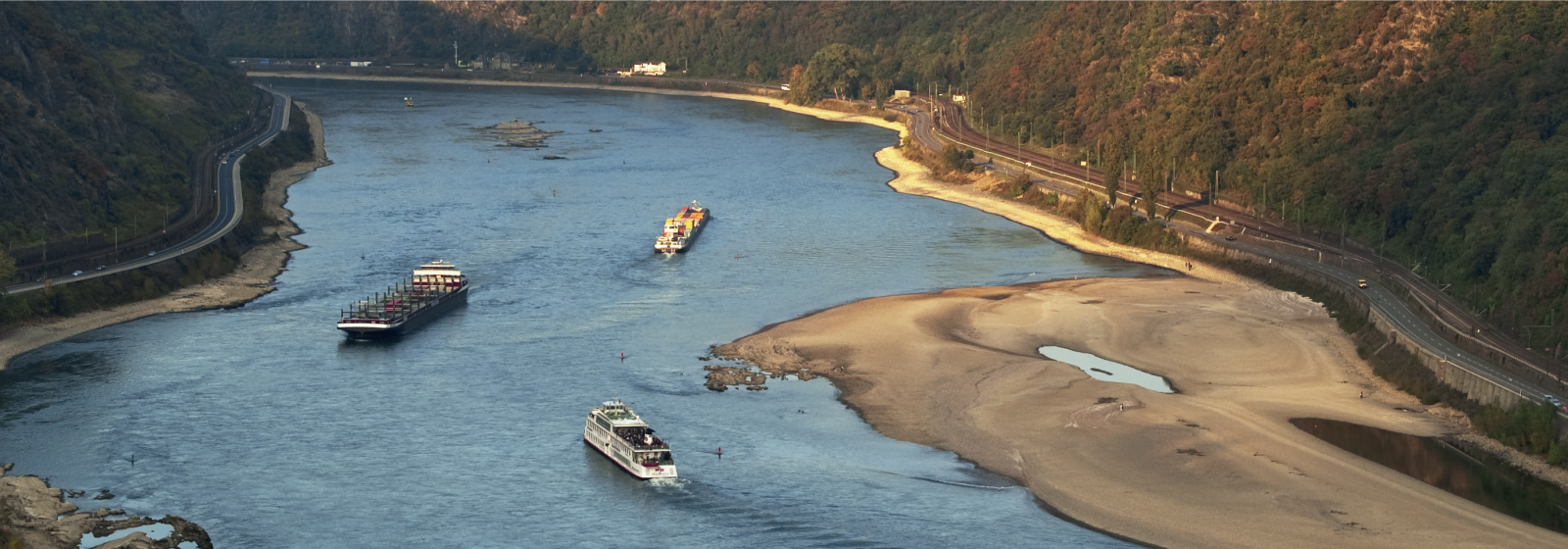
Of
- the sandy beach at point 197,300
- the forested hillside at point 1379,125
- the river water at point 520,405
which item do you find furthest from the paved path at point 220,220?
the forested hillside at point 1379,125

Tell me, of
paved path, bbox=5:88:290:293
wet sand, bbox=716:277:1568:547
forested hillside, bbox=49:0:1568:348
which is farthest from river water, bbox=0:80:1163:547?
forested hillside, bbox=49:0:1568:348

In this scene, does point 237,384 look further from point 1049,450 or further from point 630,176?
point 630,176

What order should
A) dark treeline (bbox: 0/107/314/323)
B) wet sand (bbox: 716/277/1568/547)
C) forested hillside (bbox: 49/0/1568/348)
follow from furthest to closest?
forested hillside (bbox: 49/0/1568/348), dark treeline (bbox: 0/107/314/323), wet sand (bbox: 716/277/1568/547)

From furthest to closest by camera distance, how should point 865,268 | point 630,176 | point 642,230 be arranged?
point 630,176 → point 642,230 → point 865,268

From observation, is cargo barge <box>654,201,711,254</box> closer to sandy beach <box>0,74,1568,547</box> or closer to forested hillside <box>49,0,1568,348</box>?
sandy beach <box>0,74,1568,547</box>

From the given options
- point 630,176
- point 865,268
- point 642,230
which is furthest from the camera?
point 630,176

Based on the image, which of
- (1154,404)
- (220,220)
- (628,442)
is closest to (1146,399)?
(1154,404)

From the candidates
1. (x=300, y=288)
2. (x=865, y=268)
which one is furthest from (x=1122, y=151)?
(x=300, y=288)
